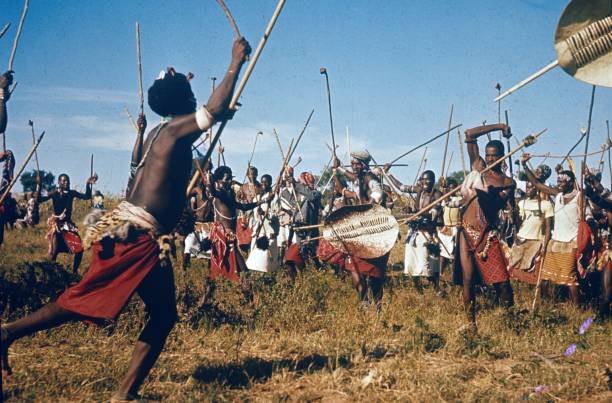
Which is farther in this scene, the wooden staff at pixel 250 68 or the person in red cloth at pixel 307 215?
the person in red cloth at pixel 307 215

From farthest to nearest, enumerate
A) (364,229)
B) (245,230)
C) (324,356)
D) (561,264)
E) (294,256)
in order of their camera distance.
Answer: (245,230), (294,256), (561,264), (364,229), (324,356)

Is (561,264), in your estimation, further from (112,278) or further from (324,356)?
(112,278)

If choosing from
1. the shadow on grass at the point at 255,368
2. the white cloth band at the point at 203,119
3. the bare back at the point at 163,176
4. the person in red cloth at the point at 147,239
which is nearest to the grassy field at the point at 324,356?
the shadow on grass at the point at 255,368

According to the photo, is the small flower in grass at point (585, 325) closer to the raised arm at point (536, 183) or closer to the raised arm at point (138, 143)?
the raised arm at point (536, 183)

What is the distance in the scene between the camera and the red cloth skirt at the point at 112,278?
3.26 metres

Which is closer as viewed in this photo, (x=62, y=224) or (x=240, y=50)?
(x=240, y=50)

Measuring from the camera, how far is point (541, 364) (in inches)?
182

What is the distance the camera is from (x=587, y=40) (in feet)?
10.6

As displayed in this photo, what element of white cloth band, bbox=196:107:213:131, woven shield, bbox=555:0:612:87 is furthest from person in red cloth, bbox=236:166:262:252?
woven shield, bbox=555:0:612:87

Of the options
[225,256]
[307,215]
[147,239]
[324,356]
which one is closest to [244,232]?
[307,215]

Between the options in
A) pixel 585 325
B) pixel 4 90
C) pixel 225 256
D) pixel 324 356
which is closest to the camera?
pixel 324 356

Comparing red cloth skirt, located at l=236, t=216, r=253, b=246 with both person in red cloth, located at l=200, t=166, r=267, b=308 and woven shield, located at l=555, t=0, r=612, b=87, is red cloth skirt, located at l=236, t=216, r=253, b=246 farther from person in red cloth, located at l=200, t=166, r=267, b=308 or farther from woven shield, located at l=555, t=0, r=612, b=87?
woven shield, located at l=555, t=0, r=612, b=87

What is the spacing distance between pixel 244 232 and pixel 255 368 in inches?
308

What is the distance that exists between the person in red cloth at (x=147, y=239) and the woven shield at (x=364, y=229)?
3.03 metres
